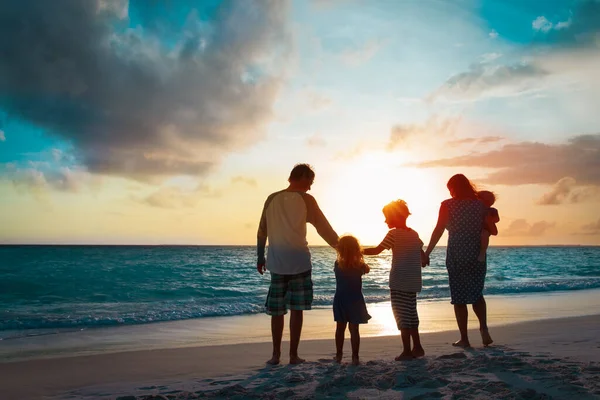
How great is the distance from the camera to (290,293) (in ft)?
16.7

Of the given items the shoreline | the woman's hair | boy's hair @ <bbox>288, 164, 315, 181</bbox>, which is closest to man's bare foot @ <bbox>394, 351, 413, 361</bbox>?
the woman's hair

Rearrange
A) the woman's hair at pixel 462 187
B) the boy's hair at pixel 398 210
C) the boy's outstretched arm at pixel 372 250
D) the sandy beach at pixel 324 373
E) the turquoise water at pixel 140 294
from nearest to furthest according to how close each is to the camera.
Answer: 1. the sandy beach at pixel 324 373
2. the boy's outstretched arm at pixel 372 250
3. the boy's hair at pixel 398 210
4. the woman's hair at pixel 462 187
5. the turquoise water at pixel 140 294

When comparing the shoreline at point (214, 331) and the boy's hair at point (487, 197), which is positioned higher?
the boy's hair at point (487, 197)

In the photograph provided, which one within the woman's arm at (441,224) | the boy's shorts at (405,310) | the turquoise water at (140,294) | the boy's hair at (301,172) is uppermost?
the boy's hair at (301,172)

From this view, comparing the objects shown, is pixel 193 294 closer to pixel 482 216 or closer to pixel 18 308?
pixel 18 308

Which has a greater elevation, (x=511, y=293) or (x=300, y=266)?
(x=300, y=266)

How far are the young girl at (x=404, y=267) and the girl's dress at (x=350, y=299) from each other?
416 mm

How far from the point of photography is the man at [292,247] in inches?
200

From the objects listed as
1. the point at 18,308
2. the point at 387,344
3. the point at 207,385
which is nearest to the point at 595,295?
the point at 387,344

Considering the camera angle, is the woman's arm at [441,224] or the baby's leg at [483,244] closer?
the baby's leg at [483,244]

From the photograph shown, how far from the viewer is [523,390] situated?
11.8 feet

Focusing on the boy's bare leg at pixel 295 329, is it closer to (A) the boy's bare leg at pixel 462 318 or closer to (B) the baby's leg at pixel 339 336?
(B) the baby's leg at pixel 339 336

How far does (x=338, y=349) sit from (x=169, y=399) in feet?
6.59

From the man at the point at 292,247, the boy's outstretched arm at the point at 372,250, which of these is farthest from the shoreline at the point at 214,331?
the boy's outstretched arm at the point at 372,250
